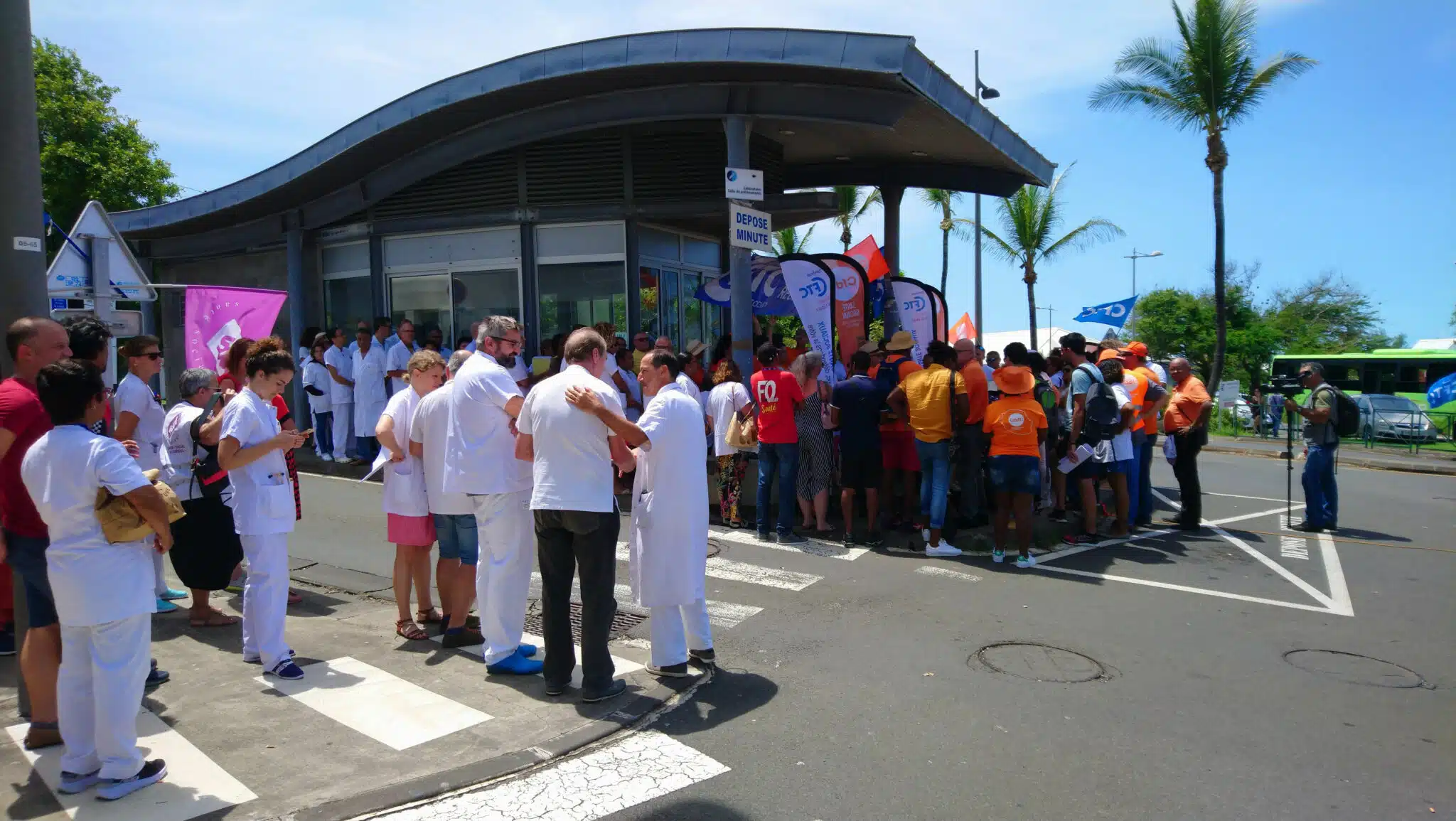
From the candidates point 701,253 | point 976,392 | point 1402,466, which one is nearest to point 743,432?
point 976,392

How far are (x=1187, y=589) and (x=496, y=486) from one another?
570 cm

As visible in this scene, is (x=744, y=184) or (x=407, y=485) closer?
(x=407, y=485)

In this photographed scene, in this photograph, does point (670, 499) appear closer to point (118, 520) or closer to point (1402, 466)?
point (118, 520)

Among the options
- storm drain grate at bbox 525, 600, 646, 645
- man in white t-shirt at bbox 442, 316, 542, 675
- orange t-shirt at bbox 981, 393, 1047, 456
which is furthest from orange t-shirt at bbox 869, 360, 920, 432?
man in white t-shirt at bbox 442, 316, 542, 675

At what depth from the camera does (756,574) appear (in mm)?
7793

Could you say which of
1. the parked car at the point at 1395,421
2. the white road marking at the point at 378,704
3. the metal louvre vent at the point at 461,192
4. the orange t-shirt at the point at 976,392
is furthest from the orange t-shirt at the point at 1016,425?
the parked car at the point at 1395,421

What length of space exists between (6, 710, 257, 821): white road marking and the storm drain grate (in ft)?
7.67

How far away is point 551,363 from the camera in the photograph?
1130 centimetres

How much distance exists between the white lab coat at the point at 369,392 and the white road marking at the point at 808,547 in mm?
6033

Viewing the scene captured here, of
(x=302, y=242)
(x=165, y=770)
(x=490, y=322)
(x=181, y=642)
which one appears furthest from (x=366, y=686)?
(x=302, y=242)

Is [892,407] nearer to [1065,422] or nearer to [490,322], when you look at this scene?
[1065,422]

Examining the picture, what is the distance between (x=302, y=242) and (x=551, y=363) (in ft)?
24.0

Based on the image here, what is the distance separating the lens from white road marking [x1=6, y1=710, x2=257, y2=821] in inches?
143

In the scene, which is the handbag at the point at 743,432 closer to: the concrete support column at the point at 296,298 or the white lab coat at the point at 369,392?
the white lab coat at the point at 369,392
